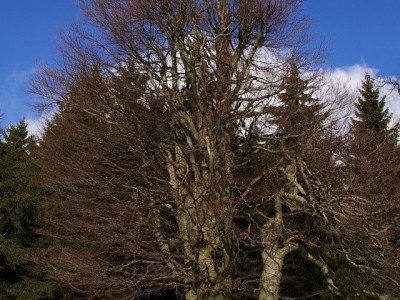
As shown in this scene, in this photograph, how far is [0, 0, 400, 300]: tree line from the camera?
11492 mm

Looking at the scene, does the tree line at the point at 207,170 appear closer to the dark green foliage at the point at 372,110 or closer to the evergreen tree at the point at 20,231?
the evergreen tree at the point at 20,231

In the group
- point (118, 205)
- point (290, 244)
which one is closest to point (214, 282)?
point (290, 244)

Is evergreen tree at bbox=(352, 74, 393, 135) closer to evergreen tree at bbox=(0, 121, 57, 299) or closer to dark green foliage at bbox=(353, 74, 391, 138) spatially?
dark green foliage at bbox=(353, 74, 391, 138)

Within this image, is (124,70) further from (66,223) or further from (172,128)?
(66,223)

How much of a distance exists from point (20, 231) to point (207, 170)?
848cm

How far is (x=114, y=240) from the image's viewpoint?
12.1 metres

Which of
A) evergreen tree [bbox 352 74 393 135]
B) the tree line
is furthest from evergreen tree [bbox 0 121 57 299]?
evergreen tree [bbox 352 74 393 135]

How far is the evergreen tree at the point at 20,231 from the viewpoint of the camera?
16.4 meters

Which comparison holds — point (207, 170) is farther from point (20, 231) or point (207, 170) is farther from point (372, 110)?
point (372, 110)

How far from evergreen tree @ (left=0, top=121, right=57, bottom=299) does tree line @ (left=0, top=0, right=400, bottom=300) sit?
2.60 metres

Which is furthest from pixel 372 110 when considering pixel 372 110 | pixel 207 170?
pixel 207 170

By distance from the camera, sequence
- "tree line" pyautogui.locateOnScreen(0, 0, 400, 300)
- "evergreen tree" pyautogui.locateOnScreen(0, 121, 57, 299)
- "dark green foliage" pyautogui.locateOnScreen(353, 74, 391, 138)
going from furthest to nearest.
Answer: "dark green foliage" pyautogui.locateOnScreen(353, 74, 391, 138), "evergreen tree" pyautogui.locateOnScreen(0, 121, 57, 299), "tree line" pyautogui.locateOnScreen(0, 0, 400, 300)

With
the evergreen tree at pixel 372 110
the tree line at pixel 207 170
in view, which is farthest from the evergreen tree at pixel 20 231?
the evergreen tree at pixel 372 110

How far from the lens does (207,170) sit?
11.9 metres
